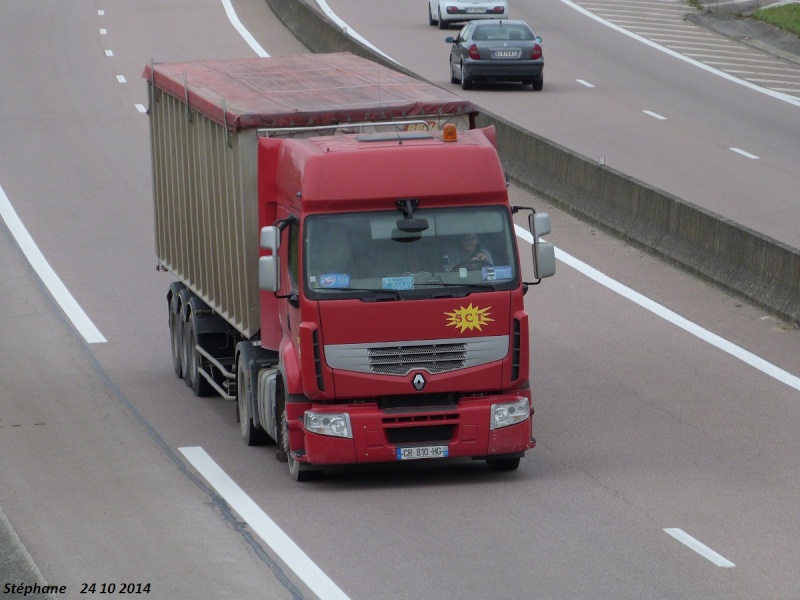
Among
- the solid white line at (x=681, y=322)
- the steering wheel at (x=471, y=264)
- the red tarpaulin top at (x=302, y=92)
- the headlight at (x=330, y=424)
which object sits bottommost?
the solid white line at (x=681, y=322)

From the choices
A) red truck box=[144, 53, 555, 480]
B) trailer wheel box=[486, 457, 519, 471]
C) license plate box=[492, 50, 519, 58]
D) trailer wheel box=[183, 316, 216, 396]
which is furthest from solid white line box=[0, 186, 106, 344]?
license plate box=[492, 50, 519, 58]

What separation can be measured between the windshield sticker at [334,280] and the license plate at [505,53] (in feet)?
89.2

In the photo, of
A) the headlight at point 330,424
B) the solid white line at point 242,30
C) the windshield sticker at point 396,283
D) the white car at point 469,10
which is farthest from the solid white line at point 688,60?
the headlight at point 330,424

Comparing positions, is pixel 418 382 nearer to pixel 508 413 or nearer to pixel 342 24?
pixel 508 413

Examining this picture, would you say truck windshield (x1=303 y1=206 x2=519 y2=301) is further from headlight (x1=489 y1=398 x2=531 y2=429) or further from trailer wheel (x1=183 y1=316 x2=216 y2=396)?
trailer wheel (x1=183 y1=316 x2=216 y2=396)

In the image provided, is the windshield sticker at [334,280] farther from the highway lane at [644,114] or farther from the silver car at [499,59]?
the silver car at [499,59]

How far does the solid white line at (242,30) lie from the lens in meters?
45.5

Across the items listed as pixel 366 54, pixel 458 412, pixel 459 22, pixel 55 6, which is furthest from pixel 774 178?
pixel 55 6

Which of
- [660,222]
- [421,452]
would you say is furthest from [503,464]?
[660,222]

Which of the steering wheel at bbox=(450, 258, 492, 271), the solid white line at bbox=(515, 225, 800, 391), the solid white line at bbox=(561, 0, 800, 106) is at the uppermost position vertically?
the steering wheel at bbox=(450, 258, 492, 271)

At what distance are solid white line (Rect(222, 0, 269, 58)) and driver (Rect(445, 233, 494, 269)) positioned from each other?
2980cm

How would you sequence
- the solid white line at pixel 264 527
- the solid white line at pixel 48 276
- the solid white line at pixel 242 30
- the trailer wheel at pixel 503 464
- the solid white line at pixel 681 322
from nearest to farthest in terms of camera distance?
the solid white line at pixel 264 527, the trailer wheel at pixel 503 464, the solid white line at pixel 681 322, the solid white line at pixel 48 276, the solid white line at pixel 242 30

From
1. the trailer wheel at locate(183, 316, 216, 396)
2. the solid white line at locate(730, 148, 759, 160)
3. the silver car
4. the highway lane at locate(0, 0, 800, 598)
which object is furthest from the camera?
the silver car

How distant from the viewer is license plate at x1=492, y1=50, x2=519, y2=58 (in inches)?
1561
